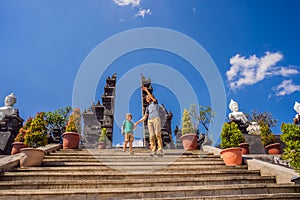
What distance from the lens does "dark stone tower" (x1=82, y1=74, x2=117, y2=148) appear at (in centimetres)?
1484

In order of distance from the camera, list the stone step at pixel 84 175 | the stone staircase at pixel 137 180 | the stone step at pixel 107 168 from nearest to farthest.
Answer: the stone staircase at pixel 137 180 < the stone step at pixel 84 175 < the stone step at pixel 107 168

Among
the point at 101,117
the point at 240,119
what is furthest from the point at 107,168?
the point at 101,117

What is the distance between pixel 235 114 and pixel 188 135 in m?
5.39

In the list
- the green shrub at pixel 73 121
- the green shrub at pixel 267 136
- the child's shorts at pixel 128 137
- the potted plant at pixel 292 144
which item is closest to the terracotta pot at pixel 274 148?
the green shrub at pixel 267 136

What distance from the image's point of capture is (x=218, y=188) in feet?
12.5

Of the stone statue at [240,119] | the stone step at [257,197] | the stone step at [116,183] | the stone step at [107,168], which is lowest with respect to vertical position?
the stone step at [257,197]

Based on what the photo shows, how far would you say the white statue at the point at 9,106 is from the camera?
505 inches

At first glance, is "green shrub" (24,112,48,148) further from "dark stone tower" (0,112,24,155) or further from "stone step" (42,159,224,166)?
"dark stone tower" (0,112,24,155)

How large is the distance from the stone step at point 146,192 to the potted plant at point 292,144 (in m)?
0.59

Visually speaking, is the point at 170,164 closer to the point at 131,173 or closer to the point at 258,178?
the point at 131,173

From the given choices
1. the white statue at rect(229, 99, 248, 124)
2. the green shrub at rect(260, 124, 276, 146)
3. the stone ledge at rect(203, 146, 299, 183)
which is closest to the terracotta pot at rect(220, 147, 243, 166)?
the stone ledge at rect(203, 146, 299, 183)

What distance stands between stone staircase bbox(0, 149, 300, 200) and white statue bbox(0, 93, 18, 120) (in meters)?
8.68

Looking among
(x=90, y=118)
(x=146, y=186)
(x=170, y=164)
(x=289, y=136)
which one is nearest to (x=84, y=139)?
(x=90, y=118)

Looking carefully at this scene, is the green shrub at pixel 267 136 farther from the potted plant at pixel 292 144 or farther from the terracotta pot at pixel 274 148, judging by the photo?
the potted plant at pixel 292 144
